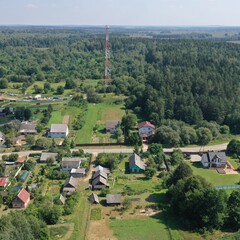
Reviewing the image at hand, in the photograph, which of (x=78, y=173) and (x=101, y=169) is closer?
(x=78, y=173)

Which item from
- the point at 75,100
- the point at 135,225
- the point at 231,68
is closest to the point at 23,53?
the point at 75,100

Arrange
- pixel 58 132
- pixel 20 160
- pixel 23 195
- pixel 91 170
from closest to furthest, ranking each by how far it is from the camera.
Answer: pixel 23 195 < pixel 91 170 < pixel 20 160 < pixel 58 132

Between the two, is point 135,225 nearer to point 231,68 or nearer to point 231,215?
point 231,215

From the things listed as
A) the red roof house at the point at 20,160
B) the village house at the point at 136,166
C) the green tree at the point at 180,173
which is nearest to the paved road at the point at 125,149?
the red roof house at the point at 20,160

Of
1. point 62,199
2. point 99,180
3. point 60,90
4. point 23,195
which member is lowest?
point 60,90

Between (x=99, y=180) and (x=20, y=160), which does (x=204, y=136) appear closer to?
(x=99, y=180)

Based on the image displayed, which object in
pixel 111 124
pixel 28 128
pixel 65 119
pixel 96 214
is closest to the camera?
pixel 96 214

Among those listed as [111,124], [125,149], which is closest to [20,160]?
[125,149]

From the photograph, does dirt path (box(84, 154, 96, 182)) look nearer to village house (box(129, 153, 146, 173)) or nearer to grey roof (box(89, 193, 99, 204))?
grey roof (box(89, 193, 99, 204))
